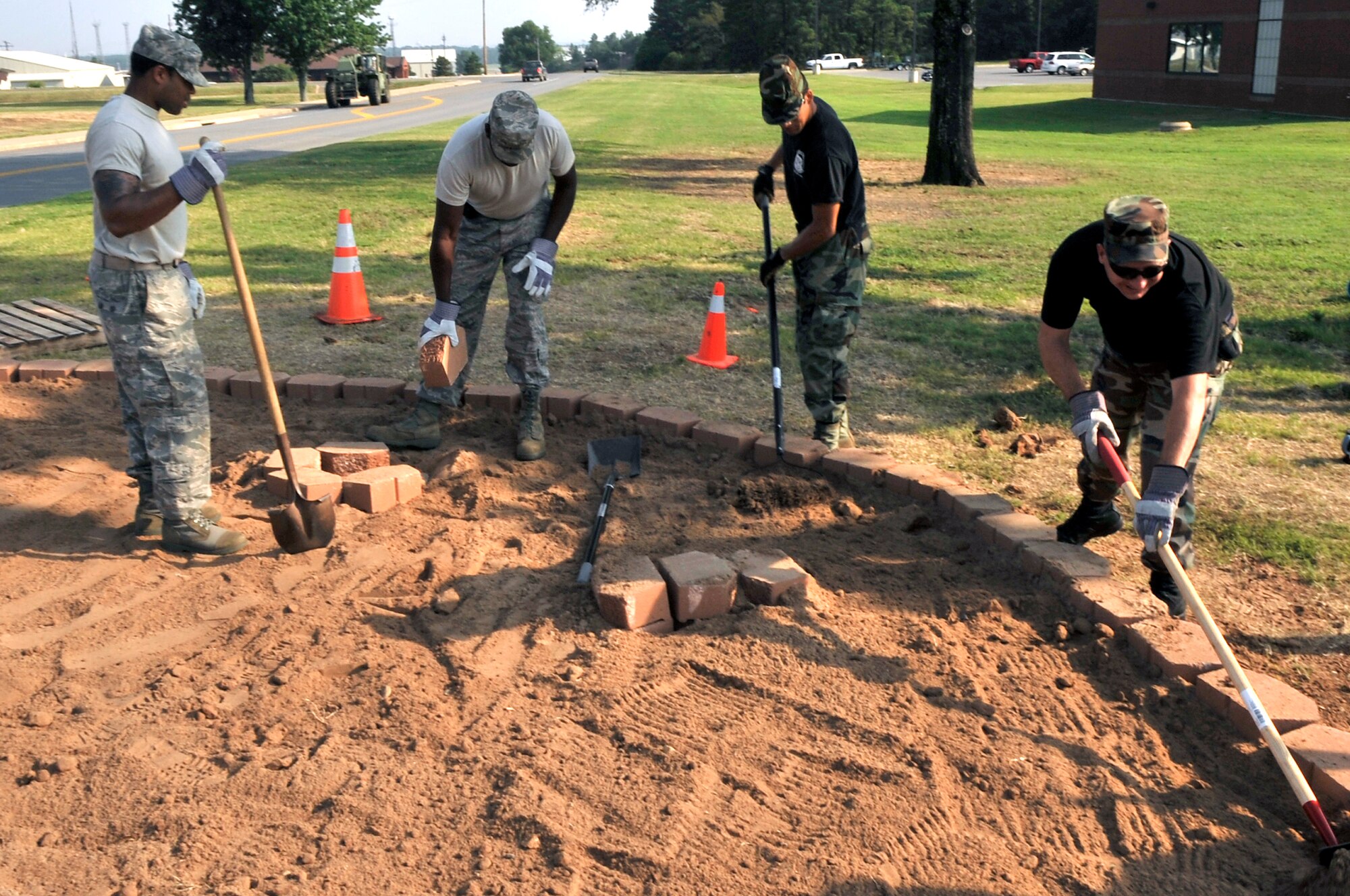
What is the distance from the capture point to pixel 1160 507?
3.24m

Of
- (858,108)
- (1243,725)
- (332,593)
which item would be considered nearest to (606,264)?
(332,593)

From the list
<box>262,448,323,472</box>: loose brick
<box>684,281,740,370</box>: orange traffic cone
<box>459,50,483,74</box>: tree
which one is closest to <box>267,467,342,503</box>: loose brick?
<box>262,448,323,472</box>: loose brick

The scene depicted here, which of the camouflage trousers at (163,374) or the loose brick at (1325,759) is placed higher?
the camouflage trousers at (163,374)

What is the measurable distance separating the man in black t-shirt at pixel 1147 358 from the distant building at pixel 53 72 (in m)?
89.8

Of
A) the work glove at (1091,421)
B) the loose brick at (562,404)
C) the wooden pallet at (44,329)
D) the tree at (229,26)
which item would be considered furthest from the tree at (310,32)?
the work glove at (1091,421)

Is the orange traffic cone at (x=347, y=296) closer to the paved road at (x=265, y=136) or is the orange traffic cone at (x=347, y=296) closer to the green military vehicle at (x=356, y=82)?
the paved road at (x=265, y=136)

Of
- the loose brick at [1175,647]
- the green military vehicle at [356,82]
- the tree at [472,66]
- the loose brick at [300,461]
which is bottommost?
the loose brick at [1175,647]

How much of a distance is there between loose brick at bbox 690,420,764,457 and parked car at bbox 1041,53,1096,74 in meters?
61.3

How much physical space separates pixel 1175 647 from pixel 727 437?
2194 mm

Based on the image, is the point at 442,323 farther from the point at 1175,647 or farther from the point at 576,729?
the point at 1175,647

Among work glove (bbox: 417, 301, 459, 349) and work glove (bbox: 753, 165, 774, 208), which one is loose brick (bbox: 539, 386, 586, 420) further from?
work glove (bbox: 753, 165, 774, 208)

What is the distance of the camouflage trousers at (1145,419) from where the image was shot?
384 cm

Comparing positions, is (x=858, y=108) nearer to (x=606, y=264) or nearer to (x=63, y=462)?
(x=606, y=264)

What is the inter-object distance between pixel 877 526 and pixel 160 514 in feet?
9.29
